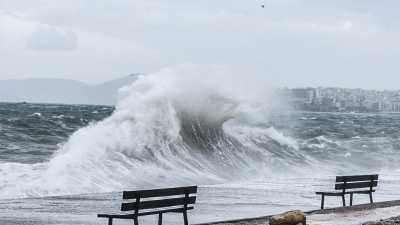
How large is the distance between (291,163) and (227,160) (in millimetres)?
3939

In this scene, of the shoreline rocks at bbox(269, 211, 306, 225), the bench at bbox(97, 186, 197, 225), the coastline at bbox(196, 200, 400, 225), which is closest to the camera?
the shoreline rocks at bbox(269, 211, 306, 225)

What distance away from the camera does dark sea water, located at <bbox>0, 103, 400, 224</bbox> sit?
655 inches

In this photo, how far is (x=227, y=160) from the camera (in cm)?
2958

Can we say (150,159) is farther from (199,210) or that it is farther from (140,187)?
(199,210)

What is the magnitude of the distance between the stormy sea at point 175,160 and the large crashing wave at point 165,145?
0.05 metres

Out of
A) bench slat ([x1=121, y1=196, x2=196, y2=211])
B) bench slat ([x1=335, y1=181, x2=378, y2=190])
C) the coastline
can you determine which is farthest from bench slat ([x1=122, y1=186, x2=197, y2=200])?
bench slat ([x1=335, y1=181, x2=378, y2=190])

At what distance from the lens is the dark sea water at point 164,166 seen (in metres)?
16.6

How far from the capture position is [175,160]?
1064 inches

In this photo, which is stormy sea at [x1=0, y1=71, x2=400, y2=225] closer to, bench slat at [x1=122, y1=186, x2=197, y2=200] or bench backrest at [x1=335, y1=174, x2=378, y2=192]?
bench backrest at [x1=335, y1=174, x2=378, y2=192]

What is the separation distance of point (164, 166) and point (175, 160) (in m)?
1.68

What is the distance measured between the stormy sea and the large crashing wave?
0.15 ft

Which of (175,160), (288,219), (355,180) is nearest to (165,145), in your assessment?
(175,160)

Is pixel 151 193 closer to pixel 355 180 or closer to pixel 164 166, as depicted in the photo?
pixel 355 180

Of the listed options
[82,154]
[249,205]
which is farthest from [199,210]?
[82,154]
